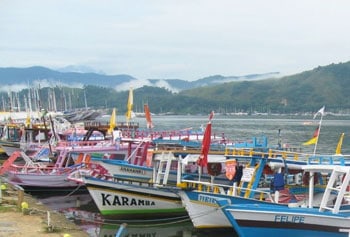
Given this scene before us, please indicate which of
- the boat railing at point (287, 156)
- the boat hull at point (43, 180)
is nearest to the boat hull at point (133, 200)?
the boat railing at point (287, 156)

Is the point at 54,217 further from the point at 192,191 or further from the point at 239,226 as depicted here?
the point at 239,226

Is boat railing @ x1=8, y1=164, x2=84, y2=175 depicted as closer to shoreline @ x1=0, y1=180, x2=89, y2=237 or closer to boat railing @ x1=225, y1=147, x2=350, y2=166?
shoreline @ x1=0, y1=180, x2=89, y2=237

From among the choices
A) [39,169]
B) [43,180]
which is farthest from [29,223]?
[39,169]

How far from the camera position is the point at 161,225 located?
74.4ft

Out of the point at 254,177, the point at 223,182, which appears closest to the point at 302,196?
the point at 254,177

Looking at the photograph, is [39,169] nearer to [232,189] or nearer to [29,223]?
[29,223]

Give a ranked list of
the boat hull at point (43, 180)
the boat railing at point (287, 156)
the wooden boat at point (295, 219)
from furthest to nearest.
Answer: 1. the boat hull at point (43, 180)
2. the boat railing at point (287, 156)
3. the wooden boat at point (295, 219)

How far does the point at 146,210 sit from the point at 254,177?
6.23 metres

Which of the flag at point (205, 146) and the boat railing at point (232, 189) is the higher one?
the flag at point (205, 146)

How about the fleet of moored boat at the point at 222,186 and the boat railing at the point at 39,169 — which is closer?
the fleet of moored boat at the point at 222,186

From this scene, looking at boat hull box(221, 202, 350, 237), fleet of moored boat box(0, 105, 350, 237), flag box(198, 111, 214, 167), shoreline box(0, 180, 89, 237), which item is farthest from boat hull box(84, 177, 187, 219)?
boat hull box(221, 202, 350, 237)

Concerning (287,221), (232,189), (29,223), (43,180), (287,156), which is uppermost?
(287,156)

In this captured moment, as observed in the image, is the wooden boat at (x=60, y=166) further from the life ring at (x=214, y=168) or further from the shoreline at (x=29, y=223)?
the life ring at (x=214, y=168)

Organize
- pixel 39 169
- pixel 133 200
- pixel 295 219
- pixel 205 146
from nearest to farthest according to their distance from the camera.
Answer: pixel 295 219
pixel 205 146
pixel 133 200
pixel 39 169
